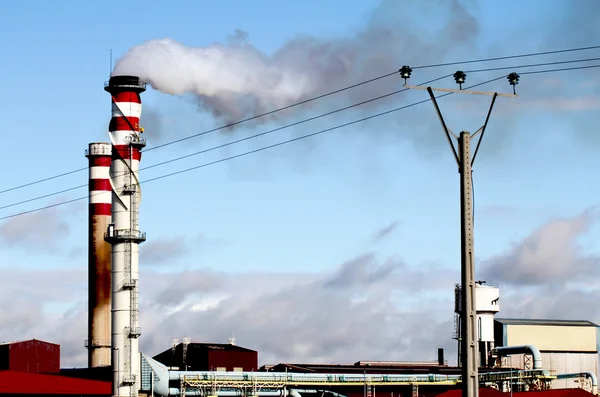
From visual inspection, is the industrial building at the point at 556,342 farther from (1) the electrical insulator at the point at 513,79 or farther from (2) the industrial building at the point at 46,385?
(1) the electrical insulator at the point at 513,79

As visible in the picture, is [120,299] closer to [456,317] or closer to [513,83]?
[456,317]

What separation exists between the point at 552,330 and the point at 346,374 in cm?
3736

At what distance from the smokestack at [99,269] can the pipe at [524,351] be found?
39884 millimetres

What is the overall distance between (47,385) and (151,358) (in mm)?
8727

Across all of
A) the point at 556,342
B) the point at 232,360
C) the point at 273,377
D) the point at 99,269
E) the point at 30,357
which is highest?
the point at 99,269

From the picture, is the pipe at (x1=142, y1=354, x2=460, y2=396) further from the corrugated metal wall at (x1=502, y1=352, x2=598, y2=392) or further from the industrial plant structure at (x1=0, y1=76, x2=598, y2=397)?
the corrugated metal wall at (x1=502, y1=352, x2=598, y2=392)

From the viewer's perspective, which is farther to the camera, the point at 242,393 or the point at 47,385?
the point at 242,393

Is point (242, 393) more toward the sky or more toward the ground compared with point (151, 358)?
more toward the ground

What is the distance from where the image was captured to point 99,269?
96.0 meters

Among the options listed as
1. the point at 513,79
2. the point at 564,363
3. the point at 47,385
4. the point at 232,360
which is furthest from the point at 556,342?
the point at 513,79

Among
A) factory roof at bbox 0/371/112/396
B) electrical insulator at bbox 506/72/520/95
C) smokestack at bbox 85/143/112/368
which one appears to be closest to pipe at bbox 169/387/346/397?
factory roof at bbox 0/371/112/396

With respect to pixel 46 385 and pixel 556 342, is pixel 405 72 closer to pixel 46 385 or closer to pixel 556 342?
pixel 46 385

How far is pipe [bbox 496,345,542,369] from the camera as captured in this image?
337ft

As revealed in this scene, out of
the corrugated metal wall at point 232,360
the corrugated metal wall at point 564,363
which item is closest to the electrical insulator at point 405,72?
the corrugated metal wall at point 232,360
